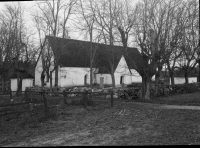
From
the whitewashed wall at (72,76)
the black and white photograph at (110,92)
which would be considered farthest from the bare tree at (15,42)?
the whitewashed wall at (72,76)

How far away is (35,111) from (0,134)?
3.41 metres

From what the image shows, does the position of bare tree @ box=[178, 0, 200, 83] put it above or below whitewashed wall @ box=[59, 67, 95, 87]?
above

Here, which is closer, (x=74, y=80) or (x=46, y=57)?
(x=46, y=57)

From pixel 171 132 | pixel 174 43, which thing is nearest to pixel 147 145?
pixel 171 132

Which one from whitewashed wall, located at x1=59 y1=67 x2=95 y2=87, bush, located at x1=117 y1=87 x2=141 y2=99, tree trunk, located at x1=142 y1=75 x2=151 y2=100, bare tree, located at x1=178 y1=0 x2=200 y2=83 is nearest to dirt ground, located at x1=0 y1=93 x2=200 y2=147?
tree trunk, located at x1=142 y1=75 x2=151 y2=100

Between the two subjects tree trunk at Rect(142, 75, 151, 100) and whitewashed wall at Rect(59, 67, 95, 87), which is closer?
tree trunk at Rect(142, 75, 151, 100)

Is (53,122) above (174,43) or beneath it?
beneath

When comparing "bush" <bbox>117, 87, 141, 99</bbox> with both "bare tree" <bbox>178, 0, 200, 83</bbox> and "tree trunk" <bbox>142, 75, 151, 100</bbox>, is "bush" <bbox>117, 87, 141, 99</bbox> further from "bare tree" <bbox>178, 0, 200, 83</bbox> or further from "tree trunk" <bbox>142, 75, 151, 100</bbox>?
"bare tree" <bbox>178, 0, 200, 83</bbox>

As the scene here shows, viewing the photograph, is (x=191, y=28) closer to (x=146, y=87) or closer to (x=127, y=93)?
(x=146, y=87)

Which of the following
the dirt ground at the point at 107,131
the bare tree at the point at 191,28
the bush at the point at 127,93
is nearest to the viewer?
the dirt ground at the point at 107,131

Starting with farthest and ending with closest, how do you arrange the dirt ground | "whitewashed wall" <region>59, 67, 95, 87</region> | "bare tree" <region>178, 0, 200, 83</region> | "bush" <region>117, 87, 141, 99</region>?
"whitewashed wall" <region>59, 67, 95, 87</region> < "bush" <region>117, 87, 141, 99</region> < "bare tree" <region>178, 0, 200, 83</region> < the dirt ground

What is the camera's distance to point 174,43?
18.2m

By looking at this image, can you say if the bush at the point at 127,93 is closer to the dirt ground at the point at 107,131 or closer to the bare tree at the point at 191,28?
the bare tree at the point at 191,28

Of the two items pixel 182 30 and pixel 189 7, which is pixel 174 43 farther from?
pixel 189 7
